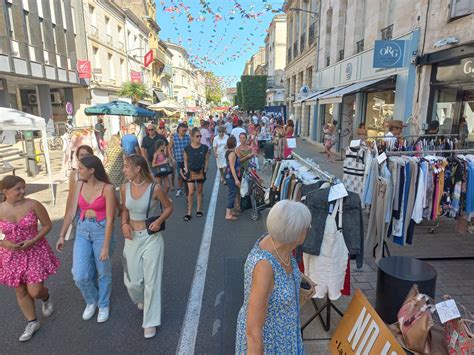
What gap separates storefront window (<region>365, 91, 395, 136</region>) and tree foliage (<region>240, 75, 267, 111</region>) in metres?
28.3

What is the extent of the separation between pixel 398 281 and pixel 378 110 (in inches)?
437

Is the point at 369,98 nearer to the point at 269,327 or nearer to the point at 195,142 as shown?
the point at 195,142

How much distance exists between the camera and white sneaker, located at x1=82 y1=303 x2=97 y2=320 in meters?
3.41

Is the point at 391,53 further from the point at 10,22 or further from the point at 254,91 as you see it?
the point at 254,91

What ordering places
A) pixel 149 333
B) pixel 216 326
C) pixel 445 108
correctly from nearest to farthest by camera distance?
pixel 149 333, pixel 216 326, pixel 445 108

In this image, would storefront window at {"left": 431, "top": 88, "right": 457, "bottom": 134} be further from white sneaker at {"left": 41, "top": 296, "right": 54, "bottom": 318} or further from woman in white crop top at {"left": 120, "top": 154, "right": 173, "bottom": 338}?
white sneaker at {"left": 41, "top": 296, "right": 54, "bottom": 318}

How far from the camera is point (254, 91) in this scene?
41812 millimetres

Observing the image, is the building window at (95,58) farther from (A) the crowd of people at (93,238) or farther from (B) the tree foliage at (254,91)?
(A) the crowd of people at (93,238)

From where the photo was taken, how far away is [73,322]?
3.37 meters

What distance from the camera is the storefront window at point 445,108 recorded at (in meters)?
8.12

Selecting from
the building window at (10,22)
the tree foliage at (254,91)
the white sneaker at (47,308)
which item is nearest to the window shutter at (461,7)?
the white sneaker at (47,308)

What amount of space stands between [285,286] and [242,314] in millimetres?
368

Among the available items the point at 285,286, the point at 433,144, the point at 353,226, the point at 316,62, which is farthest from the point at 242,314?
the point at 316,62

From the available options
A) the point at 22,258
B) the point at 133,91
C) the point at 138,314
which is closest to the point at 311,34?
the point at 133,91
